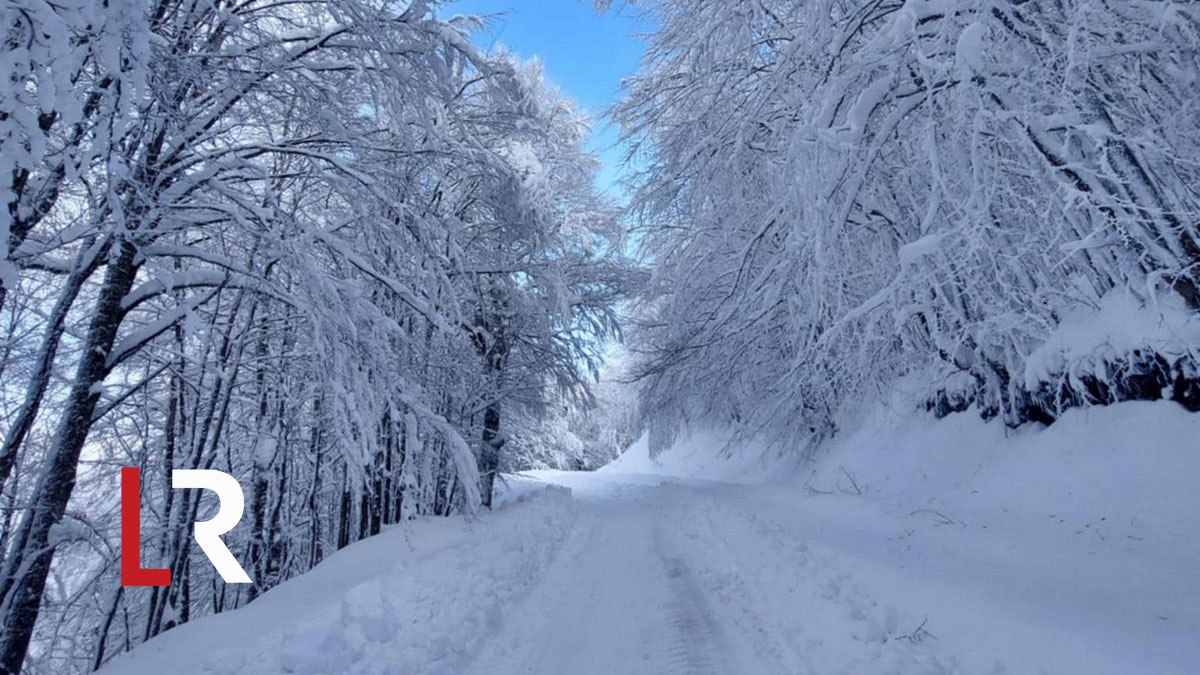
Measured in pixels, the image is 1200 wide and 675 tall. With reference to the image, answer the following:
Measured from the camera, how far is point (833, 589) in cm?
590

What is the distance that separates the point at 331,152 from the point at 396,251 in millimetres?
1059

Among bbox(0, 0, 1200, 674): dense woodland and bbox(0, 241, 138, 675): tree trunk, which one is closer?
bbox(0, 0, 1200, 674): dense woodland

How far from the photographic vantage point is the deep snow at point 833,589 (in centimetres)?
446

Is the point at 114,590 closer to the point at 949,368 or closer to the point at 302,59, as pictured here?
the point at 302,59

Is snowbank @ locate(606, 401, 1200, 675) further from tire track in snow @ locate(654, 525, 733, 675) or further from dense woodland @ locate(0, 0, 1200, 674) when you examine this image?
tire track in snow @ locate(654, 525, 733, 675)

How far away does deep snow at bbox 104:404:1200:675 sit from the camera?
4.46 metres

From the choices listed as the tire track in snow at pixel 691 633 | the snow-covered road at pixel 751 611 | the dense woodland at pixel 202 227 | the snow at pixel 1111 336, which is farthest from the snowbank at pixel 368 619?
the snow at pixel 1111 336

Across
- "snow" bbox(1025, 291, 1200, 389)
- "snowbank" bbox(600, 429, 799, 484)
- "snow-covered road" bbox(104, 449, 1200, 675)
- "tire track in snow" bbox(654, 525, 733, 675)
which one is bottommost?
"tire track in snow" bbox(654, 525, 733, 675)

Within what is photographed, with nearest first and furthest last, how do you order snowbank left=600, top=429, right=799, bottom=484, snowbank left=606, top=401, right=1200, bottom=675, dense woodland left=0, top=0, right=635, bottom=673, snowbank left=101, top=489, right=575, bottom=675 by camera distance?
dense woodland left=0, top=0, right=635, bottom=673
snowbank left=606, top=401, right=1200, bottom=675
snowbank left=101, top=489, right=575, bottom=675
snowbank left=600, top=429, right=799, bottom=484

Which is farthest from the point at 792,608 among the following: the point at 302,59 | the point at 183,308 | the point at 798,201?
the point at 302,59

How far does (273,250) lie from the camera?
4.95 metres

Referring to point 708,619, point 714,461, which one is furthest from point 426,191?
point 714,461

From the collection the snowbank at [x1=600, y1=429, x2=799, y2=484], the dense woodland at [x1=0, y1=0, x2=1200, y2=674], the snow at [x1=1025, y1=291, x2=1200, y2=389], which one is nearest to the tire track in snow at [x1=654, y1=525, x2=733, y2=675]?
the dense woodland at [x1=0, y1=0, x2=1200, y2=674]

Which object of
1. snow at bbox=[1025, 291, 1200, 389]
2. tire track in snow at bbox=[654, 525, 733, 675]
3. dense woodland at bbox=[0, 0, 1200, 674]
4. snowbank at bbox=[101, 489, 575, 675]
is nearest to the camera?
dense woodland at bbox=[0, 0, 1200, 674]
